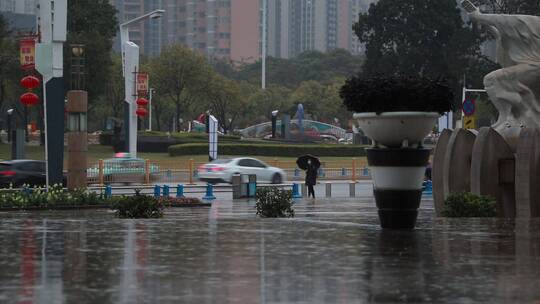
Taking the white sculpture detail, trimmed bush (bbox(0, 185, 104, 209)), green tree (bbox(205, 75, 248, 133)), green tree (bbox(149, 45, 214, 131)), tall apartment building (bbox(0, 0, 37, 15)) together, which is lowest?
trimmed bush (bbox(0, 185, 104, 209))

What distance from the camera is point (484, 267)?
1062 cm

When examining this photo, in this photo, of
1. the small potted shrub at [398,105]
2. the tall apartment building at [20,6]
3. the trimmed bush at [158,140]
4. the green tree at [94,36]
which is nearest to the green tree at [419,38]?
the trimmed bush at [158,140]

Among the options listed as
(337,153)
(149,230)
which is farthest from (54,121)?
(337,153)

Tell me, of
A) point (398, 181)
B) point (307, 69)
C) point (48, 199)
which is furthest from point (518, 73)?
point (307, 69)

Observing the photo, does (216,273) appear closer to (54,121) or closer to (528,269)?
(528,269)

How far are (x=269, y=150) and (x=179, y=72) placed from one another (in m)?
25.8

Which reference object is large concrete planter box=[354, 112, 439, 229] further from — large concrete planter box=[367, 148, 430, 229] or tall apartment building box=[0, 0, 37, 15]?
A: tall apartment building box=[0, 0, 37, 15]

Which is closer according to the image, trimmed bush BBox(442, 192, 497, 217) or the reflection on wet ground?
the reflection on wet ground

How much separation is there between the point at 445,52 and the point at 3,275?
83740mm

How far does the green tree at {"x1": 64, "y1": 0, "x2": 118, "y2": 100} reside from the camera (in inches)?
3334

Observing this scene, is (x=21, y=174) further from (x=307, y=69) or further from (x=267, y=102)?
(x=307, y=69)

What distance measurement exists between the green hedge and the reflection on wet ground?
6041 centimetres

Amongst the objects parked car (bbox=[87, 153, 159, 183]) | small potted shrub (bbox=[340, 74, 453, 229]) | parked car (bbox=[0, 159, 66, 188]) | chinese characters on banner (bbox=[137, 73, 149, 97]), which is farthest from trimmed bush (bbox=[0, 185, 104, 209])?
chinese characters on banner (bbox=[137, 73, 149, 97])

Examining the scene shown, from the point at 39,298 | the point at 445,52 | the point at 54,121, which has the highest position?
the point at 445,52
